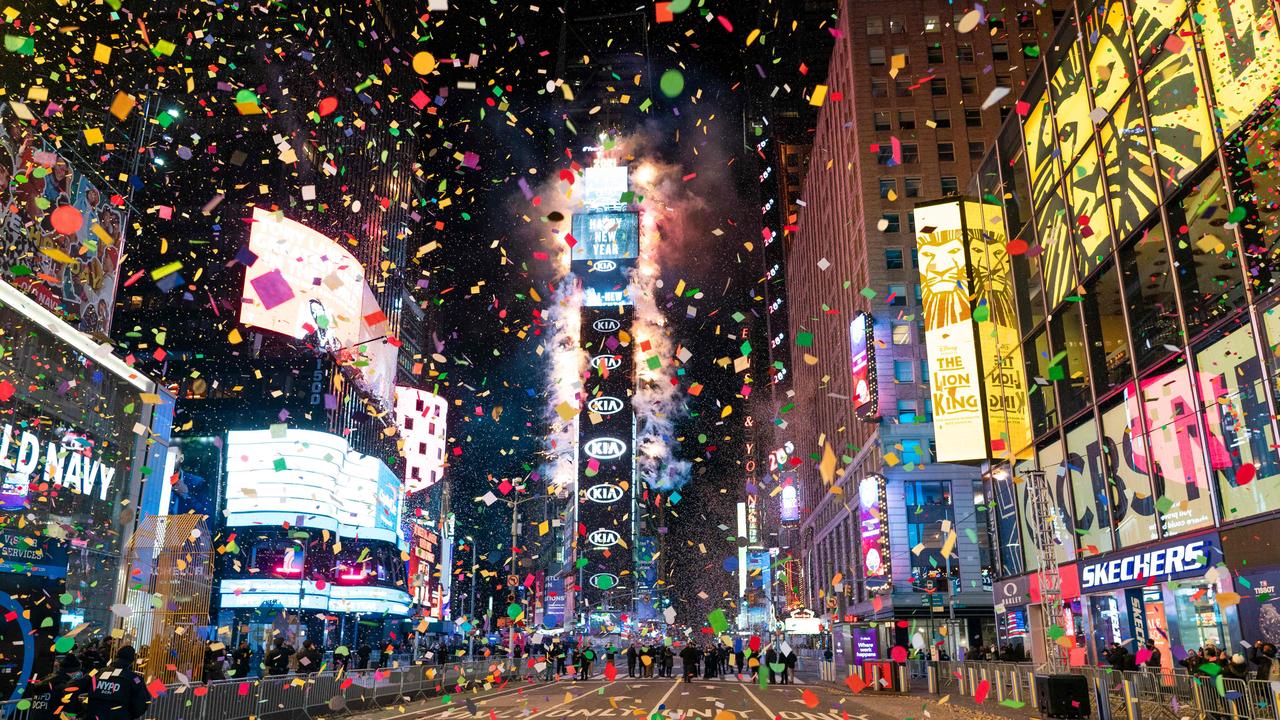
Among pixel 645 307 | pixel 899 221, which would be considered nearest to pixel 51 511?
pixel 899 221

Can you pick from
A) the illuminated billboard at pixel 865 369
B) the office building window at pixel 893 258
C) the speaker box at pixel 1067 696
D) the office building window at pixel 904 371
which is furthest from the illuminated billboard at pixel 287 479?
the speaker box at pixel 1067 696

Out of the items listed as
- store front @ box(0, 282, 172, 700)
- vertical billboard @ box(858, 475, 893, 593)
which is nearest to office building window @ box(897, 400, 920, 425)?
vertical billboard @ box(858, 475, 893, 593)

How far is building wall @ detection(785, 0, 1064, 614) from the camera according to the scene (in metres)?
56.9

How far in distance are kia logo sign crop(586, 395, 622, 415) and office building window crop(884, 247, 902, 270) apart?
5168 centimetres

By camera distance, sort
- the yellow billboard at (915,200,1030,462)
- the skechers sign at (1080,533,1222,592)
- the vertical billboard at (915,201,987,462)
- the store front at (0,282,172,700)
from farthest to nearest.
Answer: the vertical billboard at (915,201,987,462)
the yellow billboard at (915,200,1030,462)
the skechers sign at (1080,533,1222,592)
the store front at (0,282,172,700)

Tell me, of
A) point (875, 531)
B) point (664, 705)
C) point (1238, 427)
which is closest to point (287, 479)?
point (875, 531)

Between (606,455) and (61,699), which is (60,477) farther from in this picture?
(606,455)

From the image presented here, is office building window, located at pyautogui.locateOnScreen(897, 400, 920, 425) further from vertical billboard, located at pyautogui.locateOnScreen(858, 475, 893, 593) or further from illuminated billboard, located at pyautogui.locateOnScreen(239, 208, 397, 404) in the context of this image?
illuminated billboard, located at pyautogui.locateOnScreen(239, 208, 397, 404)

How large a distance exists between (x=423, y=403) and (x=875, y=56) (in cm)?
6334

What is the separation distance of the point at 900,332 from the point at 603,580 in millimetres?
60848

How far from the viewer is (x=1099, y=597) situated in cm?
2580

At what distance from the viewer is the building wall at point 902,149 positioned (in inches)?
2240

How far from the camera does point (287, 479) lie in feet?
201

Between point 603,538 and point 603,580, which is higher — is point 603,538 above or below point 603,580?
above
